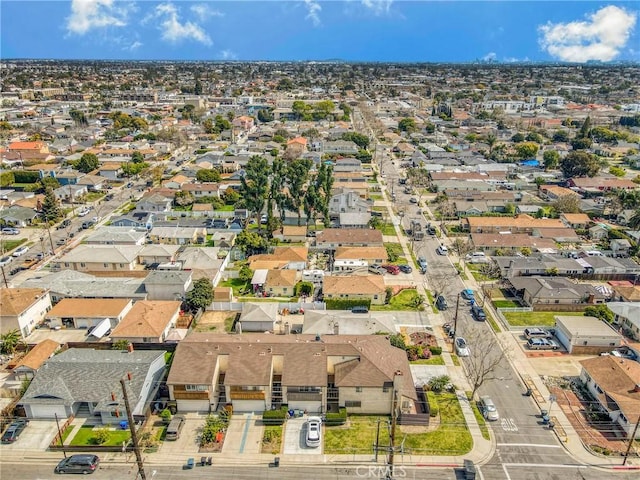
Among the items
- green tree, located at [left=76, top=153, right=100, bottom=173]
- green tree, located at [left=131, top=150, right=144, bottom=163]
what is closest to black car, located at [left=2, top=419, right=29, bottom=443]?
green tree, located at [left=76, top=153, right=100, bottom=173]

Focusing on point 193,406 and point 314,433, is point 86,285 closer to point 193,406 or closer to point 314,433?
point 193,406

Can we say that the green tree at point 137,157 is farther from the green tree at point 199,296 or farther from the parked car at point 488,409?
the parked car at point 488,409

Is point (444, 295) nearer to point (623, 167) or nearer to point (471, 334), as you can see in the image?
point (471, 334)

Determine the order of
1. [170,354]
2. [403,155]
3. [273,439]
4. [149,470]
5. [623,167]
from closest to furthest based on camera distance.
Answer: [149,470]
[273,439]
[170,354]
[623,167]
[403,155]

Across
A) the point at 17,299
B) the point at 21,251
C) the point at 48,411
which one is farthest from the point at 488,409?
the point at 21,251

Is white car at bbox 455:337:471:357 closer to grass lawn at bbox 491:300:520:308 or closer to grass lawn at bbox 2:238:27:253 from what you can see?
grass lawn at bbox 491:300:520:308

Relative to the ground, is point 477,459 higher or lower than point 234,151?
lower

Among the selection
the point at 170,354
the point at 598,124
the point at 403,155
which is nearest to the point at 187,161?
the point at 403,155

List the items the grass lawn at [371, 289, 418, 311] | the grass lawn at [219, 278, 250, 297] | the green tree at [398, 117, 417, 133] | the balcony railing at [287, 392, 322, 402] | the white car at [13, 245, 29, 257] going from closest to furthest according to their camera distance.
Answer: the balcony railing at [287, 392, 322, 402] < the grass lawn at [371, 289, 418, 311] < the grass lawn at [219, 278, 250, 297] < the white car at [13, 245, 29, 257] < the green tree at [398, 117, 417, 133]
